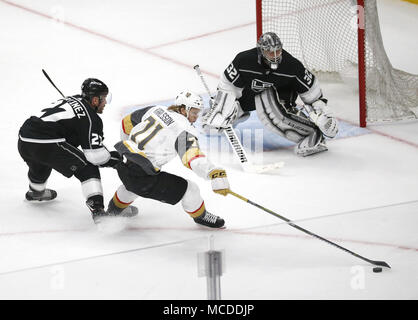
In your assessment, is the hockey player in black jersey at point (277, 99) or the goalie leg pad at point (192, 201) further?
the hockey player in black jersey at point (277, 99)

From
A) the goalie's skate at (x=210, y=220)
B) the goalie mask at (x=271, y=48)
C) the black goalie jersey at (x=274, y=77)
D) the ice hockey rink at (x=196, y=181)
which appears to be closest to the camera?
the ice hockey rink at (x=196, y=181)

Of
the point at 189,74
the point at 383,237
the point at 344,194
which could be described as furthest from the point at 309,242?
the point at 189,74

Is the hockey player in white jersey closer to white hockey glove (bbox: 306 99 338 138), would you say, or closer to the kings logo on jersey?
the kings logo on jersey

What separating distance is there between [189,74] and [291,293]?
367 centimetres

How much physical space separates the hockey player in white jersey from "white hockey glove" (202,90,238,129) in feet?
4.03

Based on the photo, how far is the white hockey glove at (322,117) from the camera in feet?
19.1

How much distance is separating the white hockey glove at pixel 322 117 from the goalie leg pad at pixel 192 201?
1.43 meters

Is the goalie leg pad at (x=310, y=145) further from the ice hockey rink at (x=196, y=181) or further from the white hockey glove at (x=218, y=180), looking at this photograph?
the white hockey glove at (x=218, y=180)

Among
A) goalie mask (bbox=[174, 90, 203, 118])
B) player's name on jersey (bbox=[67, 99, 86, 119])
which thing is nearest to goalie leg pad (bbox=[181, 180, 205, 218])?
goalie mask (bbox=[174, 90, 203, 118])

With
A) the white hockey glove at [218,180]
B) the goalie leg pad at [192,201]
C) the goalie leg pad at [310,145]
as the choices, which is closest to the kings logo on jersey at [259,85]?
the goalie leg pad at [310,145]

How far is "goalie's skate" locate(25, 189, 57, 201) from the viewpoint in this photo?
5.14 meters

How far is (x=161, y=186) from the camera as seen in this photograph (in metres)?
4.57
